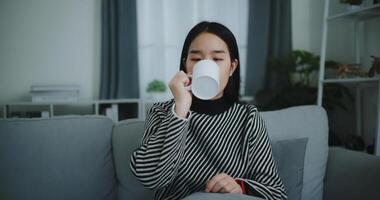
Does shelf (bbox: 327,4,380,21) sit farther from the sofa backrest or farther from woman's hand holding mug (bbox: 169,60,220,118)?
woman's hand holding mug (bbox: 169,60,220,118)

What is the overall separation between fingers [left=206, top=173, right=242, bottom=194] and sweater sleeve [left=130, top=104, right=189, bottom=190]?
0.11 meters

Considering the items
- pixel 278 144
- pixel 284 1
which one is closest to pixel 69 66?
pixel 284 1

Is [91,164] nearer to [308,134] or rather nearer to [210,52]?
[210,52]

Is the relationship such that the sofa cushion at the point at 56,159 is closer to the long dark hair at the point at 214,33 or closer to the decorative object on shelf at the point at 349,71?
the long dark hair at the point at 214,33

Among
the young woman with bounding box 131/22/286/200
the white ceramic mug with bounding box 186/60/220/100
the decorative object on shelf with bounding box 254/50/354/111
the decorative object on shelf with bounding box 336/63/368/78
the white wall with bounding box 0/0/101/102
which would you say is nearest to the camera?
the white ceramic mug with bounding box 186/60/220/100

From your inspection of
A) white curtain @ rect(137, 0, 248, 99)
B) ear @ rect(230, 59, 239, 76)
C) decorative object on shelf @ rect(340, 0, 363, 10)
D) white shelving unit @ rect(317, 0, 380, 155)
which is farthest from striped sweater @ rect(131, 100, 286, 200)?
white curtain @ rect(137, 0, 248, 99)

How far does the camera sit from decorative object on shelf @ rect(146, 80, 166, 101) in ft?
10.4

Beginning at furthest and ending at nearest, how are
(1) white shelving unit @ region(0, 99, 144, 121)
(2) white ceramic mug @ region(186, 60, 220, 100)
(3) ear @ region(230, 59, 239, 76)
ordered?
(1) white shelving unit @ region(0, 99, 144, 121) → (3) ear @ region(230, 59, 239, 76) → (2) white ceramic mug @ region(186, 60, 220, 100)

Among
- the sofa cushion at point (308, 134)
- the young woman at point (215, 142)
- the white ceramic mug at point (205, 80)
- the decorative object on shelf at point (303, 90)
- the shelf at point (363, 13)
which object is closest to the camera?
the white ceramic mug at point (205, 80)

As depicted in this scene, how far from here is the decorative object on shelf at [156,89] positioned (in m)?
3.18

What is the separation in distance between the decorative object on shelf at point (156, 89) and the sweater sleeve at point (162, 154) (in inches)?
89.8

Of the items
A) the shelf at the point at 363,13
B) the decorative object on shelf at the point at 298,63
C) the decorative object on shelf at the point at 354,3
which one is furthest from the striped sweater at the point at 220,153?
the decorative object on shelf at the point at 298,63

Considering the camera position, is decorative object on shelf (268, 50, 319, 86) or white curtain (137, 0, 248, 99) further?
white curtain (137, 0, 248, 99)

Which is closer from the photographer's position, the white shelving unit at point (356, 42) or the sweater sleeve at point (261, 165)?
the sweater sleeve at point (261, 165)
